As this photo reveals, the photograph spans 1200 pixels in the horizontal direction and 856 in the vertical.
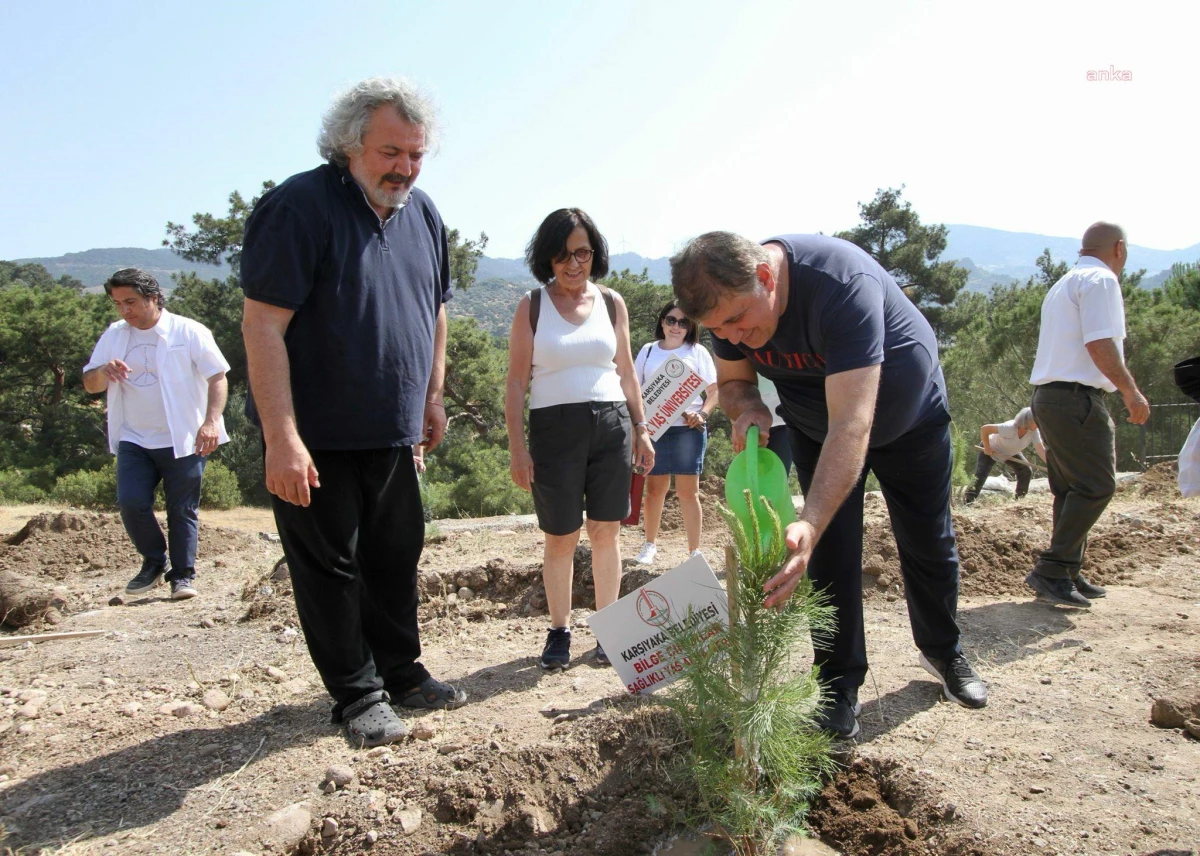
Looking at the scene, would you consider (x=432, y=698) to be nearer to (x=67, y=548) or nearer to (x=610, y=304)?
(x=610, y=304)

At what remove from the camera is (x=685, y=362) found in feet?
17.6

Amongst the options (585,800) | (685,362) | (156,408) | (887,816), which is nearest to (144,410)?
(156,408)

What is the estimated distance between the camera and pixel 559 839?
8.45 ft

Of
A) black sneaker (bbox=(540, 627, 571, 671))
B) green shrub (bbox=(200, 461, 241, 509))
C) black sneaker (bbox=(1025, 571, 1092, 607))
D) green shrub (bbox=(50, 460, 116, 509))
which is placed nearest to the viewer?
black sneaker (bbox=(540, 627, 571, 671))

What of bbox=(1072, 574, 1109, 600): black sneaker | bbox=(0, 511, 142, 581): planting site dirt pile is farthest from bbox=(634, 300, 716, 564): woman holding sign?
bbox=(0, 511, 142, 581): planting site dirt pile

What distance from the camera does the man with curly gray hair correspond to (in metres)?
2.69

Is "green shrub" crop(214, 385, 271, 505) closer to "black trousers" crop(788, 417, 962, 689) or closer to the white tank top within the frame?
the white tank top

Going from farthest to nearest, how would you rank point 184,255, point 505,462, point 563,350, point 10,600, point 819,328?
point 184,255
point 505,462
point 10,600
point 563,350
point 819,328

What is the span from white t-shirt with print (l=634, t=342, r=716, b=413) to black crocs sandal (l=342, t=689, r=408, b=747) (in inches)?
113

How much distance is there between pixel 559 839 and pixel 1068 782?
153 cm

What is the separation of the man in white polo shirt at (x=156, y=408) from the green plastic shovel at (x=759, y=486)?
12.3 ft

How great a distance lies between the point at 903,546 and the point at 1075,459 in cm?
180

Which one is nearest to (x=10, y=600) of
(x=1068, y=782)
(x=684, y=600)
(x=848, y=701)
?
(x=684, y=600)

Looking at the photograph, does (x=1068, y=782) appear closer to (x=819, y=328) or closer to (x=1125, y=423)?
(x=819, y=328)
